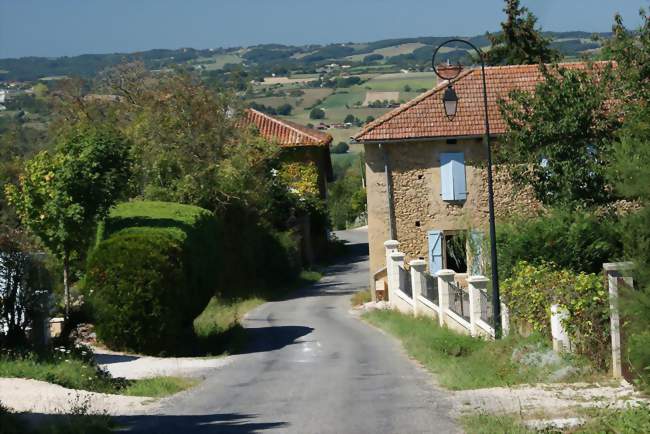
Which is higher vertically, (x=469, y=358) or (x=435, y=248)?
(x=469, y=358)

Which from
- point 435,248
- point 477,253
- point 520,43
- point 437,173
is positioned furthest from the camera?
point 520,43

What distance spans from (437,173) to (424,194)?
35.1 inches

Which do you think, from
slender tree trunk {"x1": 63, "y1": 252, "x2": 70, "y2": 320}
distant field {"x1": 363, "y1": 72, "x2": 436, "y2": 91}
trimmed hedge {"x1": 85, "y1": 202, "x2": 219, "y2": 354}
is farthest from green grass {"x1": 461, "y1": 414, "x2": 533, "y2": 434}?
distant field {"x1": 363, "y1": 72, "x2": 436, "y2": 91}

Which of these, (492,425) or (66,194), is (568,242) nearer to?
(492,425)

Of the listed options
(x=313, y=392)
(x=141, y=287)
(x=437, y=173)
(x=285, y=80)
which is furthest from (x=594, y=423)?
(x=285, y=80)

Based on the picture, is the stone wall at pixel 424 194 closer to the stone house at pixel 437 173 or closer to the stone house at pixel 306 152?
the stone house at pixel 437 173

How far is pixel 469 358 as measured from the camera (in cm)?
1997

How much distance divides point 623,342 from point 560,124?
1058 cm

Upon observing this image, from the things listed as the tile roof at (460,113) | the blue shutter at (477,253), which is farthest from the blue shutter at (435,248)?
the blue shutter at (477,253)

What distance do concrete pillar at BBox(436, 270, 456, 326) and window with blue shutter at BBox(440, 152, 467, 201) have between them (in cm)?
1179

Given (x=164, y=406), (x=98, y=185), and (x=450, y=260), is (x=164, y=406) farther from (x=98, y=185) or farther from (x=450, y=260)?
(x=450, y=260)

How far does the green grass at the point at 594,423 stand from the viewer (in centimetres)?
1071

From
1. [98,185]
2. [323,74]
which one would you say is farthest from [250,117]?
[323,74]

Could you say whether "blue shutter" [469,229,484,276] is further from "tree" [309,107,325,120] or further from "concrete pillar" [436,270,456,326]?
"tree" [309,107,325,120]
